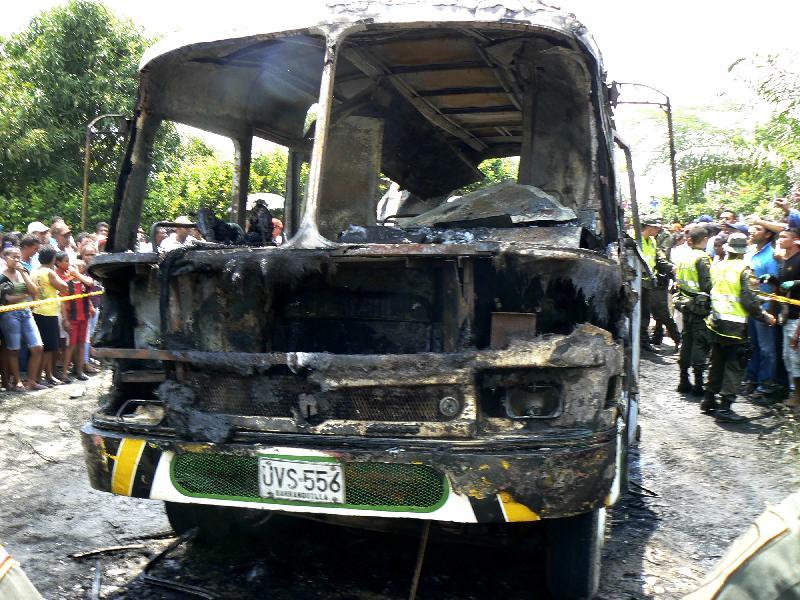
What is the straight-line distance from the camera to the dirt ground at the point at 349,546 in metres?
3.69

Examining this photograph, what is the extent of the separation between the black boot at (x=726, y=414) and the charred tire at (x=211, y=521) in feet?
16.1

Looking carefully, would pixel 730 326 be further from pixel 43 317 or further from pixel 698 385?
pixel 43 317

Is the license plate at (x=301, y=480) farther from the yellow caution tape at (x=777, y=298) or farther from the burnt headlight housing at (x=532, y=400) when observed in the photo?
the yellow caution tape at (x=777, y=298)

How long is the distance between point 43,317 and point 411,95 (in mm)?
5528

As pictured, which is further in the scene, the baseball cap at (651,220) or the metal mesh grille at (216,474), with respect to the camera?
the baseball cap at (651,220)

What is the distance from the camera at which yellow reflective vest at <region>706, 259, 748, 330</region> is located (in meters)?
7.63

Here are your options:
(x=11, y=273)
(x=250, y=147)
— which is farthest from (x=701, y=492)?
(x=11, y=273)

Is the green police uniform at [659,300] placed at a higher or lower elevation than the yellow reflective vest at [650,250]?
lower

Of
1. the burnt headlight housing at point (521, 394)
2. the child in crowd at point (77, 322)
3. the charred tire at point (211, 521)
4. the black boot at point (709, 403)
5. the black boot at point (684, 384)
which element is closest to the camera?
the burnt headlight housing at point (521, 394)

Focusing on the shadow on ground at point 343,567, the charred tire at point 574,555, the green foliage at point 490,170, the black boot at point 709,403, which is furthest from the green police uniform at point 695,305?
the charred tire at point 574,555

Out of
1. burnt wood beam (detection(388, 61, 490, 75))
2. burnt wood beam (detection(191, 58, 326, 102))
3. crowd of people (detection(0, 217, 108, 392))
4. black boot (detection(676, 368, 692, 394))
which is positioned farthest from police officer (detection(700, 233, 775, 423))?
crowd of people (detection(0, 217, 108, 392))

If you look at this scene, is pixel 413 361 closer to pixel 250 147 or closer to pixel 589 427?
pixel 589 427

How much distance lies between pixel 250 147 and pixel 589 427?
2.83 meters

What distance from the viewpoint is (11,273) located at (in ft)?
27.8
